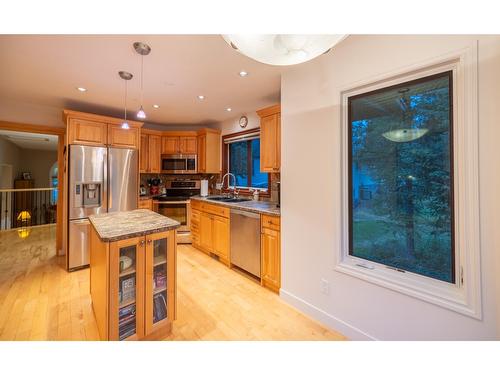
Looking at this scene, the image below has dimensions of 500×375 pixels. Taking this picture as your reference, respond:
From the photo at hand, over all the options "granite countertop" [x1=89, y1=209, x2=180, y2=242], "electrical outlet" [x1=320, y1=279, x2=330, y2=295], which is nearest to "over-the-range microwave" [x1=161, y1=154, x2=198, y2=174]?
"granite countertop" [x1=89, y1=209, x2=180, y2=242]

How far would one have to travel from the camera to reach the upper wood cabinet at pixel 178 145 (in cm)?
452

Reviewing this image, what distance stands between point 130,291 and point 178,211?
265 cm

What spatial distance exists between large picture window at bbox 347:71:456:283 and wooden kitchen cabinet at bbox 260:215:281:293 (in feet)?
2.79

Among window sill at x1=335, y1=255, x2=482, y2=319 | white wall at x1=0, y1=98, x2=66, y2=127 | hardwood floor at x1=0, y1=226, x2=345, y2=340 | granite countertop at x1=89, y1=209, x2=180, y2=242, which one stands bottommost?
hardwood floor at x1=0, y1=226, x2=345, y2=340

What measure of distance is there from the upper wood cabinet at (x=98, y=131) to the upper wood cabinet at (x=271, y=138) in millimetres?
2238

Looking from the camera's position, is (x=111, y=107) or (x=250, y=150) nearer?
(x=111, y=107)

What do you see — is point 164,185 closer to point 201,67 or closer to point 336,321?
point 201,67

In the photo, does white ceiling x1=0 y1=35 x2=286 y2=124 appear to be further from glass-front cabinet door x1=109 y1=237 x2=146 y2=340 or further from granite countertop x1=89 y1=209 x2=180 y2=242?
glass-front cabinet door x1=109 y1=237 x2=146 y2=340

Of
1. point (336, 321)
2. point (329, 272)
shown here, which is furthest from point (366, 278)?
point (336, 321)

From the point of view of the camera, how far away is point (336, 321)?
186 centimetres

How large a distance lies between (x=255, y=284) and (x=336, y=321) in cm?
109

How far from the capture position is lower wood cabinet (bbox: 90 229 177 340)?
1462 mm

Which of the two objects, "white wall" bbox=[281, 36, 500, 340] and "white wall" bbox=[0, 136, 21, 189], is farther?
"white wall" bbox=[0, 136, 21, 189]

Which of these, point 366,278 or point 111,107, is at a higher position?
point 111,107
